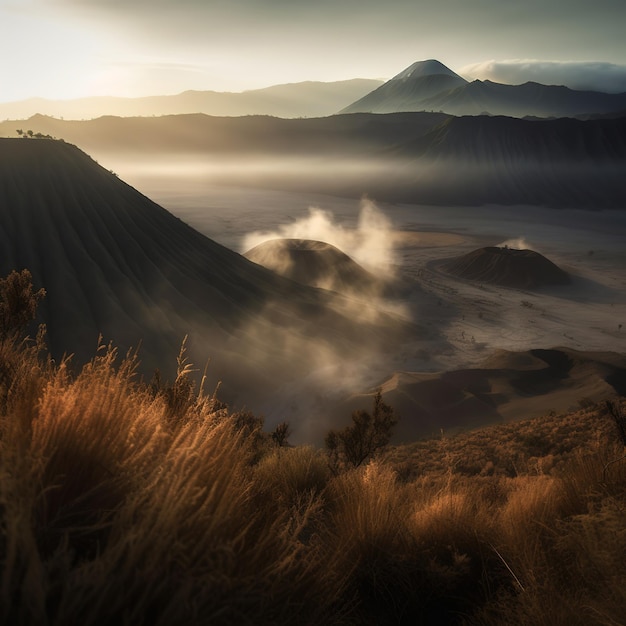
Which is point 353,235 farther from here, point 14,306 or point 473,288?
point 14,306

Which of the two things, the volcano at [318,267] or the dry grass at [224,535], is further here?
the volcano at [318,267]

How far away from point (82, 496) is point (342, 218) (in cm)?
14828

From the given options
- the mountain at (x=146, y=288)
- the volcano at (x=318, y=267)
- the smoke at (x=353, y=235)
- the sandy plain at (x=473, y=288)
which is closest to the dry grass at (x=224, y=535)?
the sandy plain at (x=473, y=288)

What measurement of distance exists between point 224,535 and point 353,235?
4620 inches

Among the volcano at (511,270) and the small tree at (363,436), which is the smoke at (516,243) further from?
the small tree at (363,436)

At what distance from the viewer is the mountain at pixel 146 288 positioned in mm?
30984

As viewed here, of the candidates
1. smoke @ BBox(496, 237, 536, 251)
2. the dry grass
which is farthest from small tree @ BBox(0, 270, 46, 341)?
smoke @ BBox(496, 237, 536, 251)

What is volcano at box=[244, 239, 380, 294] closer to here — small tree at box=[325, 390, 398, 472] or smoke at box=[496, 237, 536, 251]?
small tree at box=[325, 390, 398, 472]

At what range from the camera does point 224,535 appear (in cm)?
231

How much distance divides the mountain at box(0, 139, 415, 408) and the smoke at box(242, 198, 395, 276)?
1390 inches

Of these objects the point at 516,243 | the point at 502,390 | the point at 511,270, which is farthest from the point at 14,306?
the point at 516,243

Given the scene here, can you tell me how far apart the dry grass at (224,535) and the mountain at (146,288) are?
25.8 meters

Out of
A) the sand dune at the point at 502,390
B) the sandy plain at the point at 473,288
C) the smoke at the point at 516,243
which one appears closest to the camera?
the sand dune at the point at 502,390

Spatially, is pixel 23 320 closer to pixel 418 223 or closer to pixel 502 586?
pixel 502 586
